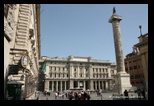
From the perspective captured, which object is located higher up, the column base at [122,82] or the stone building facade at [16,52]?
the stone building facade at [16,52]

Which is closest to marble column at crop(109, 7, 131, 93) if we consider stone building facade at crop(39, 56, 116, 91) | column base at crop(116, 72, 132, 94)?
column base at crop(116, 72, 132, 94)

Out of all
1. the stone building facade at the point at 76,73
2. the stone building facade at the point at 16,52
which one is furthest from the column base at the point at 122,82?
the stone building facade at the point at 76,73

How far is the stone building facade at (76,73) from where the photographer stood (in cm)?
7994

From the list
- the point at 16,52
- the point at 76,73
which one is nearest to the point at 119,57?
the point at 16,52

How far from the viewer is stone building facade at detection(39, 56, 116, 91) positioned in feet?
262

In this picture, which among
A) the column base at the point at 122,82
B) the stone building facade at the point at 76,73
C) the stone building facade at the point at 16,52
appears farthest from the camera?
the stone building facade at the point at 76,73

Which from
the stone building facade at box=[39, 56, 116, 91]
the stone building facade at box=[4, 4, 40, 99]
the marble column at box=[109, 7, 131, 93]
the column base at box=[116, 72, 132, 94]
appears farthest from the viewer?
the stone building facade at box=[39, 56, 116, 91]

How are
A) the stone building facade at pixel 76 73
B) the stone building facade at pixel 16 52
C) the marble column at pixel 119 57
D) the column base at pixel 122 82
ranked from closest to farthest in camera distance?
the stone building facade at pixel 16 52
the column base at pixel 122 82
the marble column at pixel 119 57
the stone building facade at pixel 76 73

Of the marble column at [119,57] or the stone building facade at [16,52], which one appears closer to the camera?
the stone building facade at [16,52]

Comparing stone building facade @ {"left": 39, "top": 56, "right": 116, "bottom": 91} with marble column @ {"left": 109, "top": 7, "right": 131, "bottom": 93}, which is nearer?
marble column @ {"left": 109, "top": 7, "right": 131, "bottom": 93}

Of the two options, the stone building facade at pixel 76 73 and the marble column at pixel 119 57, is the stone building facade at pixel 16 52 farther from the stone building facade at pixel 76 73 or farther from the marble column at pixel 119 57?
the stone building facade at pixel 76 73

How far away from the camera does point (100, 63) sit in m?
91.5

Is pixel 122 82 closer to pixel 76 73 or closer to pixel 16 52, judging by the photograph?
pixel 16 52

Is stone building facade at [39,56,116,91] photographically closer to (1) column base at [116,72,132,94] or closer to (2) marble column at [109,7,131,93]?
(2) marble column at [109,7,131,93]
